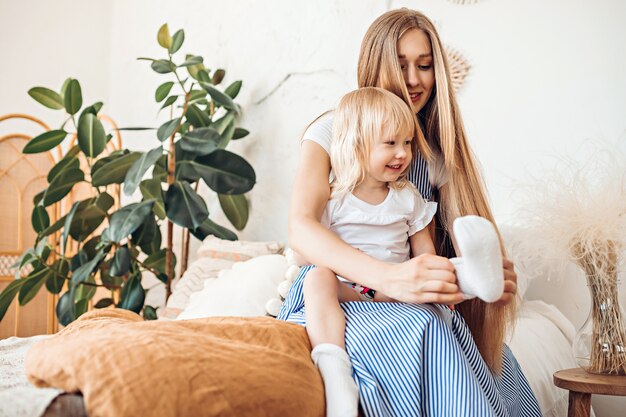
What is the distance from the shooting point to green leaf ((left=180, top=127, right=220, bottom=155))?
3322 millimetres

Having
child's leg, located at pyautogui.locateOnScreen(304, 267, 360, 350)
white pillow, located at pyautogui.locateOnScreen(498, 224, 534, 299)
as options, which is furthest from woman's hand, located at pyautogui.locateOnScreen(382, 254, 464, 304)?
white pillow, located at pyautogui.locateOnScreen(498, 224, 534, 299)

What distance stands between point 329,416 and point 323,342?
17 cm

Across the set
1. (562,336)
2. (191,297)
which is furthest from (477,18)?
(191,297)

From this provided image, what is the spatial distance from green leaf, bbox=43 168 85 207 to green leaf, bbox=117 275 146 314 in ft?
1.86

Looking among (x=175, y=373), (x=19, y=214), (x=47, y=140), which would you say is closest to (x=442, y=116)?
(x=175, y=373)

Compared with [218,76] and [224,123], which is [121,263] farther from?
[218,76]

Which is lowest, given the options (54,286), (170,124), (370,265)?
(54,286)

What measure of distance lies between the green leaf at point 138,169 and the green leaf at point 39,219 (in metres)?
0.80

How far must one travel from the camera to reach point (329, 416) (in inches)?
39.7

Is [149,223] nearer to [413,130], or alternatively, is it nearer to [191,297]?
[191,297]

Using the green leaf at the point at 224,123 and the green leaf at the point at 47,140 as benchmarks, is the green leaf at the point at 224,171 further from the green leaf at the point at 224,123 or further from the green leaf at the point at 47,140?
the green leaf at the point at 47,140

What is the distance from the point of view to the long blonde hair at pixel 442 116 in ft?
5.14

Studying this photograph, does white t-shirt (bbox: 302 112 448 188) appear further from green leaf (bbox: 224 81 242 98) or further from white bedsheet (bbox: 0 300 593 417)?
green leaf (bbox: 224 81 242 98)

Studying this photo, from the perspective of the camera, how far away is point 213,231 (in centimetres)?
356
